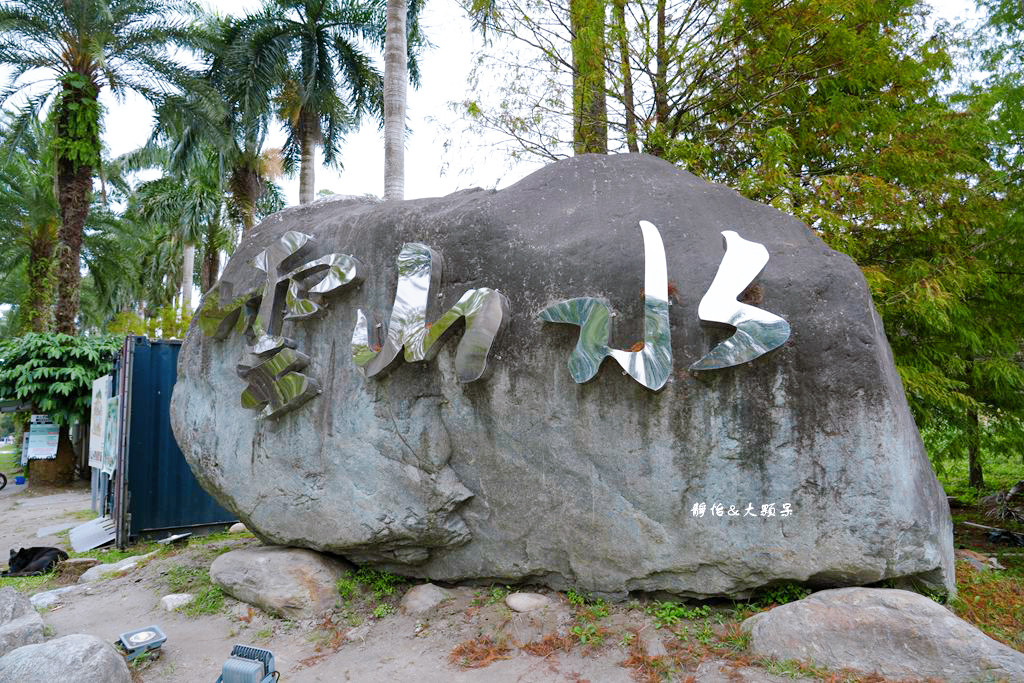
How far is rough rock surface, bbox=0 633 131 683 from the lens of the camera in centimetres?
423

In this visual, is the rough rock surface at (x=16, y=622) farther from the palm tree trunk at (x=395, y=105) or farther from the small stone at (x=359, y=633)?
the palm tree trunk at (x=395, y=105)

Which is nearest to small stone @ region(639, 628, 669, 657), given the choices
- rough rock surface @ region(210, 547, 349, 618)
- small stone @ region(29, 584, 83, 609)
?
rough rock surface @ region(210, 547, 349, 618)

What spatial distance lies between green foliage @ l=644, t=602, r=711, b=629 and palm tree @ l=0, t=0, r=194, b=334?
13.9m

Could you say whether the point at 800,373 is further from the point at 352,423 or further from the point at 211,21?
the point at 211,21

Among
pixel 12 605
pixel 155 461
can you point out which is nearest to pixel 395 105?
pixel 155 461

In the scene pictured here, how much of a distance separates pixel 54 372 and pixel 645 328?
535 inches

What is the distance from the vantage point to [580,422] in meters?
5.14

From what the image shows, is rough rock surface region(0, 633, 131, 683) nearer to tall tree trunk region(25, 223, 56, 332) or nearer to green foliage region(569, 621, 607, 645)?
green foliage region(569, 621, 607, 645)

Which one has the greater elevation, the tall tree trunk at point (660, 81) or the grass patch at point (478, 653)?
the tall tree trunk at point (660, 81)

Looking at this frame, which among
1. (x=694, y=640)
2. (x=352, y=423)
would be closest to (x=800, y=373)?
(x=694, y=640)

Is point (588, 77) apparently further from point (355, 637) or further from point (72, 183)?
point (72, 183)

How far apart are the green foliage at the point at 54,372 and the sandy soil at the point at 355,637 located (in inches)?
340

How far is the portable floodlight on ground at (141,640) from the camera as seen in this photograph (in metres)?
5.20

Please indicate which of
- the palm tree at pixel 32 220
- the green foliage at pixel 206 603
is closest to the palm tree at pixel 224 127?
the palm tree at pixel 32 220
